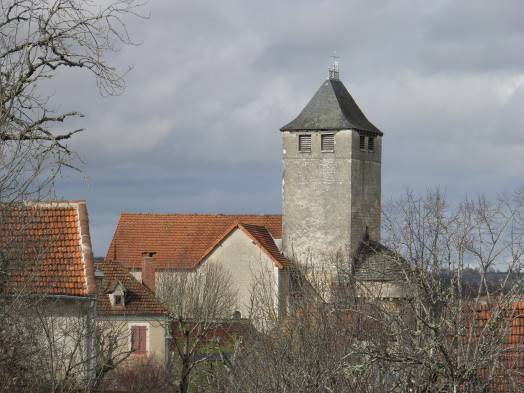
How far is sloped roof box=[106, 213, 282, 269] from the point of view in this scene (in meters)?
51.2

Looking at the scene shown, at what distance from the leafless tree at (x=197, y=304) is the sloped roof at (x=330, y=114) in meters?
7.10

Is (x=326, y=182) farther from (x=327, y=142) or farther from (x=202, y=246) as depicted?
(x=202, y=246)

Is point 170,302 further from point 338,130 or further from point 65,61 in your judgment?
point 65,61

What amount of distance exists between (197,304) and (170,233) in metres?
13.7

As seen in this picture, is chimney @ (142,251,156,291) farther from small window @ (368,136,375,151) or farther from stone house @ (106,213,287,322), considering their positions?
small window @ (368,136,375,151)

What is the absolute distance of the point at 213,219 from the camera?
5247cm

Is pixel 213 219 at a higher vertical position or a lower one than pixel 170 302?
higher

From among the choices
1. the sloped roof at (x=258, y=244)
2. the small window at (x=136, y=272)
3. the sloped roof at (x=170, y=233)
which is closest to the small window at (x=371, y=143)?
the sloped roof at (x=170, y=233)

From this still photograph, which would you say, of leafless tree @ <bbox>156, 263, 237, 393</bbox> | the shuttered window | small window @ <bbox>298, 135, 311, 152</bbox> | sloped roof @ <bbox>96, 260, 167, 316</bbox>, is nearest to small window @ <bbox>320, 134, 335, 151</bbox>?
small window @ <bbox>298, 135, 311, 152</bbox>

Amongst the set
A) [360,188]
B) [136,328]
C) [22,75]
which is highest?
[360,188]

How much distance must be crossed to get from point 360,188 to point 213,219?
6.39m

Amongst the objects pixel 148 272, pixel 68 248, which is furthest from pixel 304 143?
pixel 68 248

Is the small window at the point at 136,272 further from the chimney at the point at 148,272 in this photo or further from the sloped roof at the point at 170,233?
the chimney at the point at 148,272

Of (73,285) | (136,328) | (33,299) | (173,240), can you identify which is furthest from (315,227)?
(33,299)
